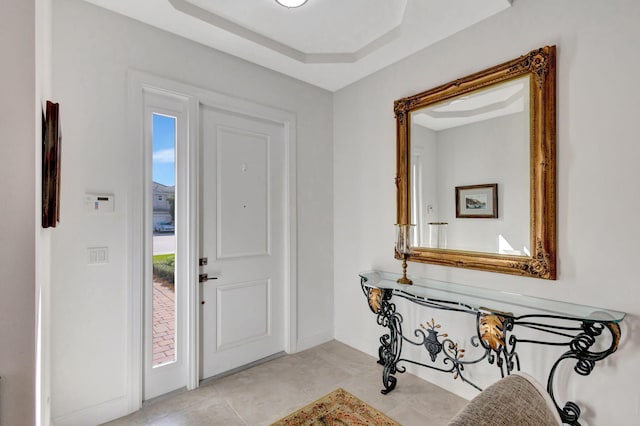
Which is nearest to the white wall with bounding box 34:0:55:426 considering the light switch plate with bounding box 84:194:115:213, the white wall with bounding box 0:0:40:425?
the white wall with bounding box 0:0:40:425

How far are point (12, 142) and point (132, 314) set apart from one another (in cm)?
163

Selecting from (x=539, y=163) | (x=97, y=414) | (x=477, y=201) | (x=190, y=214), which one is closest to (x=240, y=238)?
(x=190, y=214)

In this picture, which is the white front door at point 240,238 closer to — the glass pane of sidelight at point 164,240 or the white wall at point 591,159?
the glass pane of sidelight at point 164,240

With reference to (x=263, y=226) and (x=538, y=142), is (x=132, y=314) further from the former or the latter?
(x=538, y=142)

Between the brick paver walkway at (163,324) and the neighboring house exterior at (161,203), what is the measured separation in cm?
44

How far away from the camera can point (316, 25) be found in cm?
231

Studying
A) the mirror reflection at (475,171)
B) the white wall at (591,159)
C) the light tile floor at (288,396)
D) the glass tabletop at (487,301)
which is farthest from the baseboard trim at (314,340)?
the mirror reflection at (475,171)

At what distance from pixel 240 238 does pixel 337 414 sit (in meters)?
1.51

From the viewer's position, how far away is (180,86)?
7.44 feet

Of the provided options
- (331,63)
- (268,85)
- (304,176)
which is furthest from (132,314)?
(331,63)

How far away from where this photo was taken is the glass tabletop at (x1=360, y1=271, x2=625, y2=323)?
5.28ft

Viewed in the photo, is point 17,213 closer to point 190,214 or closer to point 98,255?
point 98,255

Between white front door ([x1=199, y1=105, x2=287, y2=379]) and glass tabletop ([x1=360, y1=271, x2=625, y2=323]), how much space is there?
95cm

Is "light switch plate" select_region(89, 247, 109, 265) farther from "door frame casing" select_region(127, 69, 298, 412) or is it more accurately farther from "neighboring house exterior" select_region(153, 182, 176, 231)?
"neighboring house exterior" select_region(153, 182, 176, 231)
